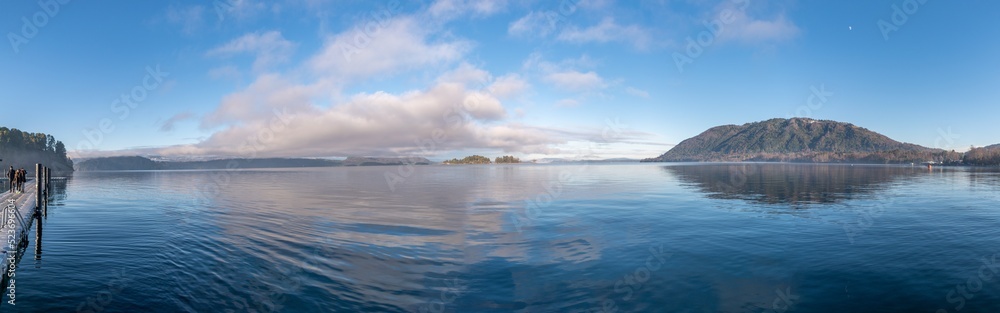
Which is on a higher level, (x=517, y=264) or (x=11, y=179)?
(x=11, y=179)

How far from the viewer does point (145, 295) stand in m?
14.7

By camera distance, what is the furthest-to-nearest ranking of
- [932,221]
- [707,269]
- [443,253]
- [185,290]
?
[932,221]
[443,253]
[707,269]
[185,290]

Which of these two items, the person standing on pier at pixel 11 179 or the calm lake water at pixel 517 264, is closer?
the calm lake water at pixel 517 264

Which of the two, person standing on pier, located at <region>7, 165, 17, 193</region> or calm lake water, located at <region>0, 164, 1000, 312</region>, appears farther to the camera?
person standing on pier, located at <region>7, 165, 17, 193</region>

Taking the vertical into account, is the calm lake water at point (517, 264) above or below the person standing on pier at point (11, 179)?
below

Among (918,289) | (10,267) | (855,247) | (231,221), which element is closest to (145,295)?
(10,267)

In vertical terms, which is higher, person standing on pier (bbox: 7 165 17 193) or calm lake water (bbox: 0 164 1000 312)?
person standing on pier (bbox: 7 165 17 193)

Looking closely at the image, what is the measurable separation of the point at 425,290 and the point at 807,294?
13.2 m

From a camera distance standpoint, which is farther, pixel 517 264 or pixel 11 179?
pixel 11 179

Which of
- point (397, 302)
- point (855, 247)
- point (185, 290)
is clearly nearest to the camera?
point (397, 302)

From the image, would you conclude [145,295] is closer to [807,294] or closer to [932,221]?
[807,294]

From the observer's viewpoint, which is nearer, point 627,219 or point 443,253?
point 443,253

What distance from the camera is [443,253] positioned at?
70.9ft

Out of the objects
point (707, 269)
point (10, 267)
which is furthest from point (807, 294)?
point (10, 267)
